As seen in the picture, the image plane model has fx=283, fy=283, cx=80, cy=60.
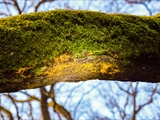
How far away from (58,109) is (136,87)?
209 centimetres

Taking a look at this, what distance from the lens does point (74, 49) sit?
150cm

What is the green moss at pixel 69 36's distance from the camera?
1.41 m

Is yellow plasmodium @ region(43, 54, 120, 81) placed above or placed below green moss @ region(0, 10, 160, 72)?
below

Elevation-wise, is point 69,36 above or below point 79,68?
above

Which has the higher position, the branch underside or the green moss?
the green moss

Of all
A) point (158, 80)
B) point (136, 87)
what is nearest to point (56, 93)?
point (136, 87)

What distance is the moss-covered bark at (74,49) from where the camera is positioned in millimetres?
1416

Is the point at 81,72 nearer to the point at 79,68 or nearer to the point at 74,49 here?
the point at 79,68

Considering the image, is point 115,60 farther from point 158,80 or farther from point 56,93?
point 56,93

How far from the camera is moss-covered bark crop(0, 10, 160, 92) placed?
1416 millimetres

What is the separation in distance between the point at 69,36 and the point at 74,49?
8 cm

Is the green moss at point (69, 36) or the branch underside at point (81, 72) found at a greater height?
the green moss at point (69, 36)

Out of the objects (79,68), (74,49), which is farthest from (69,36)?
(79,68)

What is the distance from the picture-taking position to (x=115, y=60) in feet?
5.14
